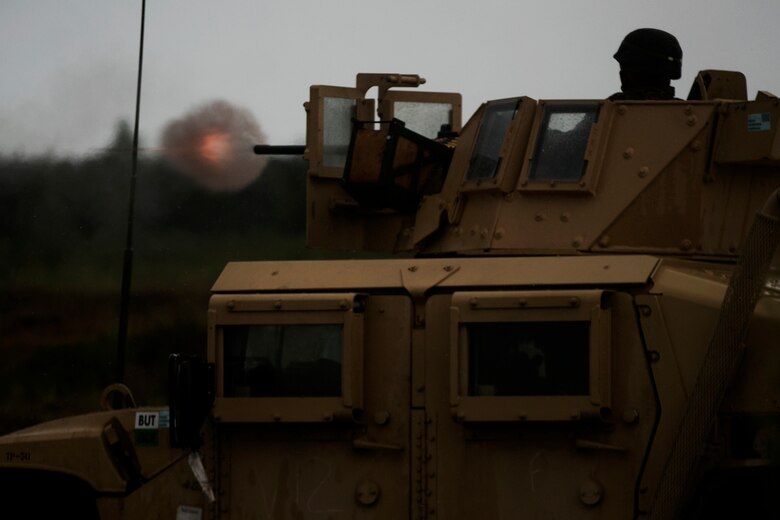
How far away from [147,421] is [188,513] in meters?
0.54

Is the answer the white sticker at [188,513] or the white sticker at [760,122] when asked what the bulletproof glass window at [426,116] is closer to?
the white sticker at [760,122]

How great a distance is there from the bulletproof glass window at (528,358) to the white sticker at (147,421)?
1.71 m

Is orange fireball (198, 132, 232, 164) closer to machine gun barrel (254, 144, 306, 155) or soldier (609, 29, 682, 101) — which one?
machine gun barrel (254, 144, 306, 155)

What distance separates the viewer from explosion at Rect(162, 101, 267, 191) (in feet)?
55.6

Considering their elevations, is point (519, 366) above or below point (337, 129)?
below

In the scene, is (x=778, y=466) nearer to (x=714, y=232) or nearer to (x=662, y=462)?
(x=662, y=462)

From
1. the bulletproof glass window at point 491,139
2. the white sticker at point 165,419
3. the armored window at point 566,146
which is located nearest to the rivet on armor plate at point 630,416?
the armored window at point 566,146

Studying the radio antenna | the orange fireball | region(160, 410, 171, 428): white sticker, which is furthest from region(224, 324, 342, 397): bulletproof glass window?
the orange fireball

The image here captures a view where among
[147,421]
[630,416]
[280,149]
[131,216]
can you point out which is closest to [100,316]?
[131,216]

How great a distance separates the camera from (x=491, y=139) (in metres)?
11.8

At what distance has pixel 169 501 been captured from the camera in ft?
35.2

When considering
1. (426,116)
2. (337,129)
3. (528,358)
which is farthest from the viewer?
(426,116)

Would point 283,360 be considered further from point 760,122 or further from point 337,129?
point 337,129

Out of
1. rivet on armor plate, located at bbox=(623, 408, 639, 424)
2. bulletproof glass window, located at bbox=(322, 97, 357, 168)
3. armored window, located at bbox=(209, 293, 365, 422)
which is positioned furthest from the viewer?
bulletproof glass window, located at bbox=(322, 97, 357, 168)
